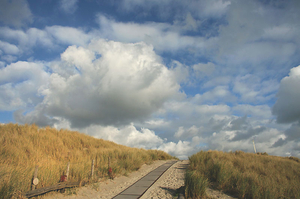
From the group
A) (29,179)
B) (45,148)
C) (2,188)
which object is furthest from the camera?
(45,148)

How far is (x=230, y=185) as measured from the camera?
931 centimetres

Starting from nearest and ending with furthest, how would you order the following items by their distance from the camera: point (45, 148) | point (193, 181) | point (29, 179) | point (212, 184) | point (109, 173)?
point (29, 179) → point (193, 181) → point (212, 184) → point (109, 173) → point (45, 148)

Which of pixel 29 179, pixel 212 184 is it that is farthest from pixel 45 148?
pixel 212 184

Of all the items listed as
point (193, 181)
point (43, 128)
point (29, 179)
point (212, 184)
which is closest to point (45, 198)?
point (29, 179)

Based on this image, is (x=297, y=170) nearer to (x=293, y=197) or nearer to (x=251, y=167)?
(x=251, y=167)

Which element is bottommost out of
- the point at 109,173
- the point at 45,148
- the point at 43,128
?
the point at 109,173

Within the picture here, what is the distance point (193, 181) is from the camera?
7973 mm

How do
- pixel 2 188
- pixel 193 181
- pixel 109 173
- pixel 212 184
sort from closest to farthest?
pixel 2 188
pixel 193 181
pixel 212 184
pixel 109 173

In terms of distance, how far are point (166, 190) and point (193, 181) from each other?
1.85 metres

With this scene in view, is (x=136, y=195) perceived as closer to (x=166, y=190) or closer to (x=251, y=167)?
(x=166, y=190)

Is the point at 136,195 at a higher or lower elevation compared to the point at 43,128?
lower

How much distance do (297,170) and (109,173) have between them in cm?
1598

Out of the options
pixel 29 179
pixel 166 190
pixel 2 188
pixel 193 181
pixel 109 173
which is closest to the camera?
pixel 2 188

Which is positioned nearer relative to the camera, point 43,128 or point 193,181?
point 193,181
